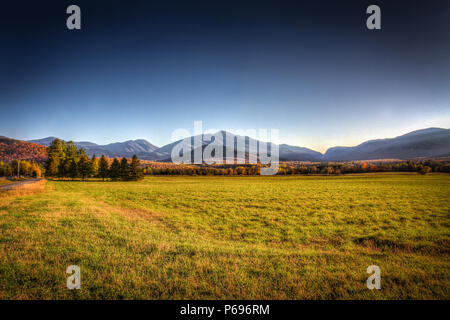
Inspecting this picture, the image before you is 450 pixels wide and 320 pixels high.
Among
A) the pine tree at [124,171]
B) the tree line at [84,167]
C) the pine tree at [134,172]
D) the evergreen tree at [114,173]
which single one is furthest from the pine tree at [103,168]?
the pine tree at [134,172]

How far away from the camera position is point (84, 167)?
2502 inches

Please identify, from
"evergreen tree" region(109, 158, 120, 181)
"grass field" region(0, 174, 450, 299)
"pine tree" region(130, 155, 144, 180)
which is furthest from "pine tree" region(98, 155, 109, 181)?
"grass field" region(0, 174, 450, 299)

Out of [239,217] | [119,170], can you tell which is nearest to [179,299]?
[239,217]

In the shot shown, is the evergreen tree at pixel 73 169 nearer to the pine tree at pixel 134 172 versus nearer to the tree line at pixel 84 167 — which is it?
the tree line at pixel 84 167

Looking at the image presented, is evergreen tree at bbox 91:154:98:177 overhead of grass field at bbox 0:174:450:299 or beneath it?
overhead

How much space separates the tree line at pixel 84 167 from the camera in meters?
62.9

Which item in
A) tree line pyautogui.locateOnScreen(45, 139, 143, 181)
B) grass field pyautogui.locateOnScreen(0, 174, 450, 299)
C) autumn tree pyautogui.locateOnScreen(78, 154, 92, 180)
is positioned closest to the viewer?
grass field pyautogui.locateOnScreen(0, 174, 450, 299)

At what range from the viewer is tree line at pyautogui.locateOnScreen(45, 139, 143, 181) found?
6291cm

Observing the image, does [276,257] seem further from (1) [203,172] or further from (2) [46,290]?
(1) [203,172]

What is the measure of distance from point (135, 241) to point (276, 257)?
6.75 meters

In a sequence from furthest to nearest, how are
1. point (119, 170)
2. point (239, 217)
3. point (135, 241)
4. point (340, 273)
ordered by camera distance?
point (119, 170) < point (239, 217) < point (135, 241) < point (340, 273)

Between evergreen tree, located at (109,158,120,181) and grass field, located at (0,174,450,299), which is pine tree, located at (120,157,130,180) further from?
grass field, located at (0,174,450,299)

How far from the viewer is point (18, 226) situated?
9.91 metres

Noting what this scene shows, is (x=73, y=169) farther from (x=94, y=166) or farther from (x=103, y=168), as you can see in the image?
(x=103, y=168)
